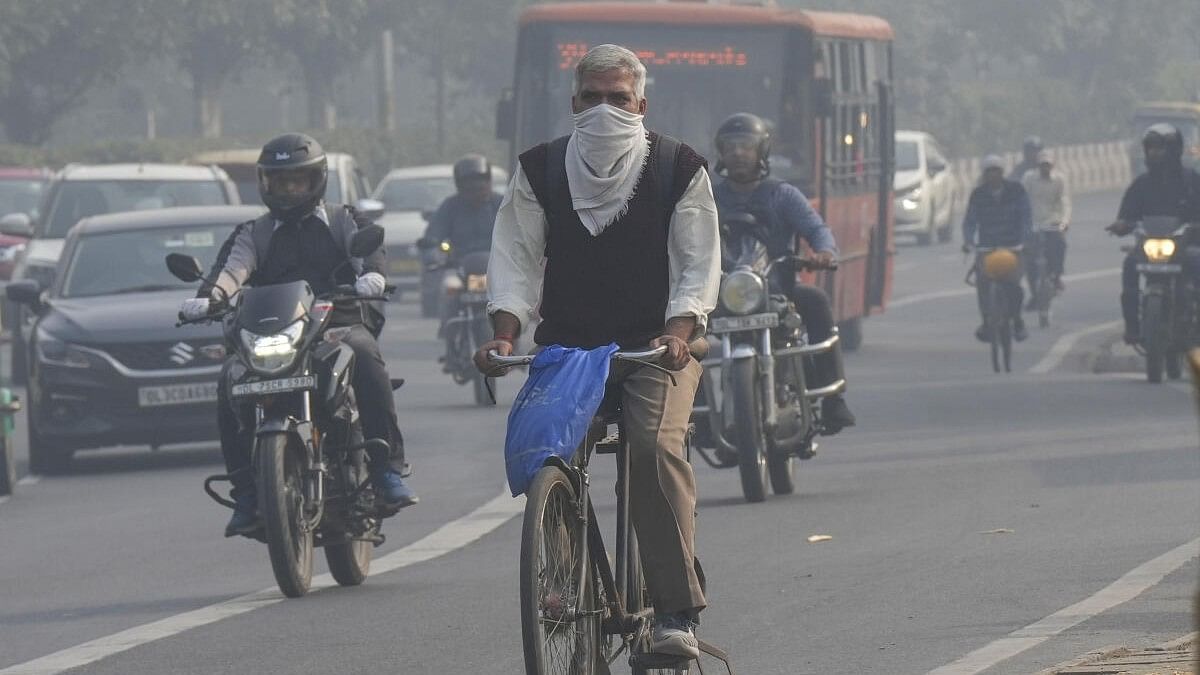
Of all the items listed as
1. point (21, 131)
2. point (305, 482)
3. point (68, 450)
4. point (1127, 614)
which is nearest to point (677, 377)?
point (1127, 614)

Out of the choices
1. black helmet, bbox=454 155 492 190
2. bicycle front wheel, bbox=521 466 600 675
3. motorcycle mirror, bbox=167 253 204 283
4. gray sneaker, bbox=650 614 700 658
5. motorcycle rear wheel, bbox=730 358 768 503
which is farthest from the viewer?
black helmet, bbox=454 155 492 190

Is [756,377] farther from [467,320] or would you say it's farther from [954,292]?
[954,292]

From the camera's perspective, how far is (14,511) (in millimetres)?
14258

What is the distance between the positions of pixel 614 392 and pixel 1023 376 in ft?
50.0

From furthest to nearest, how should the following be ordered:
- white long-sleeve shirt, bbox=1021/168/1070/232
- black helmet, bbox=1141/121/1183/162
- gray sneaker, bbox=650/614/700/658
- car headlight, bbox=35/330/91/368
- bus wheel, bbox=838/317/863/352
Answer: white long-sleeve shirt, bbox=1021/168/1070/232, bus wheel, bbox=838/317/863/352, black helmet, bbox=1141/121/1183/162, car headlight, bbox=35/330/91/368, gray sneaker, bbox=650/614/700/658

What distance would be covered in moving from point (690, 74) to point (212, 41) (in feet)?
133

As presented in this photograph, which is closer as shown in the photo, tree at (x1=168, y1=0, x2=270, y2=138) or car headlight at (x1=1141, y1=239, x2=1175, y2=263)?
car headlight at (x1=1141, y1=239, x2=1175, y2=263)

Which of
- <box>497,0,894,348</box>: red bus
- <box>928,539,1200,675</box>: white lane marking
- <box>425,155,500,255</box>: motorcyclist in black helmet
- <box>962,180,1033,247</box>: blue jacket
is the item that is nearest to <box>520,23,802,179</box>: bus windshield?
<box>497,0,894,348</box>: red bus

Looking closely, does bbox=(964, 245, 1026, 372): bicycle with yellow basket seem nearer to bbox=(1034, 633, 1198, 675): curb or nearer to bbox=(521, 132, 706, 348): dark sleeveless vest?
bbox=(1034, 633, 1198, 675): curb

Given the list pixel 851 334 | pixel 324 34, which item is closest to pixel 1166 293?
pixel 851 334

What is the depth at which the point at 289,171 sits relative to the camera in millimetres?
10516

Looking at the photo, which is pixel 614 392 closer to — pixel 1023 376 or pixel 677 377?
pixel 677 377

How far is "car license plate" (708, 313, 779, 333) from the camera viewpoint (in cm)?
1237

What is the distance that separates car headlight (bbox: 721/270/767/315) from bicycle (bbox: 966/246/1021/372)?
9.51 metres
